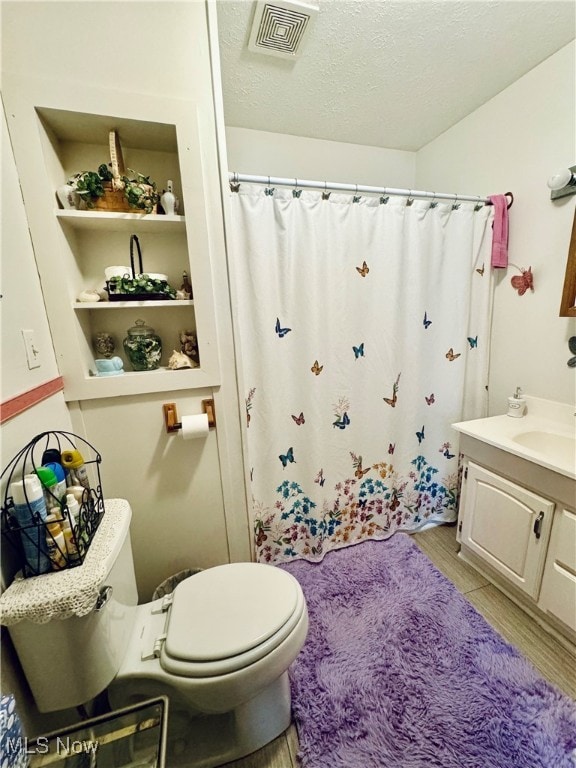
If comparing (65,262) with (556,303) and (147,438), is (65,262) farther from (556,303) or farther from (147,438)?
(556,303)

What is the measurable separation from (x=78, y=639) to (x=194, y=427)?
2.02ft

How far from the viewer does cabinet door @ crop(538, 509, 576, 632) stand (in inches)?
44.4

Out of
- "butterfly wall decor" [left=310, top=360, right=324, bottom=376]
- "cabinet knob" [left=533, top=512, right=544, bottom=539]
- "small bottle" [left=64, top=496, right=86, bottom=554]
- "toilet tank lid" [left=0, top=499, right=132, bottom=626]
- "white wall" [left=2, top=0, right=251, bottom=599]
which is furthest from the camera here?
"butterfly wall decor" [left=310, top=360, right=324, bottom=376]

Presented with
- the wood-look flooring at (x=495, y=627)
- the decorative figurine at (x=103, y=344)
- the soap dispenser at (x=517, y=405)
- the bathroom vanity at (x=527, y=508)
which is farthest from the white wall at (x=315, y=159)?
the wood-look flooring at (x=495, y=627)

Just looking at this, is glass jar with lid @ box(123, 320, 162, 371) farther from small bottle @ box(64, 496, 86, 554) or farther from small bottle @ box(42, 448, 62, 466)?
small bottle @ box(64, 496, 86, 554)

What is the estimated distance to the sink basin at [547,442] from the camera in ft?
4.52

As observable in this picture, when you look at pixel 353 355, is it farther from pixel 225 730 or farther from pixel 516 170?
pixel 225 730

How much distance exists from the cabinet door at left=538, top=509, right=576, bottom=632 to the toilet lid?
1.04 meters

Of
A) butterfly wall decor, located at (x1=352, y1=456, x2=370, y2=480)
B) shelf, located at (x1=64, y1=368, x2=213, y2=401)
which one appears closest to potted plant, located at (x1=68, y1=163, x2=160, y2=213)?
shelf, located at (x1=64, y1=368, x2=213, y2=401)

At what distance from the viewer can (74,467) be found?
84cm

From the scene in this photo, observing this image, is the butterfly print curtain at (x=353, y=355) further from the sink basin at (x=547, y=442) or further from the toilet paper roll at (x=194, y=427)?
the sink basin at (x=547, y=442)

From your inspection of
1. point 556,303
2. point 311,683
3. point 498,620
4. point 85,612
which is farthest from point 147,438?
point 556,303

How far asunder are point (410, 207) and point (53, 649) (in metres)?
2.10

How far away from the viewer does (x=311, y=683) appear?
112 cm
